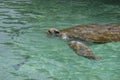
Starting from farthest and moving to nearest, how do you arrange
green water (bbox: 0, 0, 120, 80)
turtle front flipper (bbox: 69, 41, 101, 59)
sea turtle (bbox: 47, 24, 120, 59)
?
1. sea turtle (bbox: 47, 24, 120, 59)
2. turtle front flipper (bbox: 69, 41, 101, 59)
3. green water (bbox: 0, 0, 120, 80)

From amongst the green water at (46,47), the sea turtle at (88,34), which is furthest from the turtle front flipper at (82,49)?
the green water at (46,47)

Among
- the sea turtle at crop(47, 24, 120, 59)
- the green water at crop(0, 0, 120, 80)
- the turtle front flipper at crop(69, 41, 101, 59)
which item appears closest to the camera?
the green water at crop(0, 0, 120, 80)

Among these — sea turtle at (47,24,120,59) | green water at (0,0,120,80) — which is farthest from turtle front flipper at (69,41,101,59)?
green water at (0,0,120,80)

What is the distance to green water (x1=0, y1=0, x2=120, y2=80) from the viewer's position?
323 inches

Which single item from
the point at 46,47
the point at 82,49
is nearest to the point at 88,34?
the point at 82,49

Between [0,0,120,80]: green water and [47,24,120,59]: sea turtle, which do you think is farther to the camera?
[47,24,120,59]: sea turtle

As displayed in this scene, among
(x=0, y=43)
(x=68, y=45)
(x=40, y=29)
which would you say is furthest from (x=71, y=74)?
(x=40, y=29)

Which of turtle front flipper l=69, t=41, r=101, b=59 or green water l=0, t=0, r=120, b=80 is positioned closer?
green water l=0, t=0, r=120, b=80

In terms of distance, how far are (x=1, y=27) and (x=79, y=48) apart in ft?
11.6

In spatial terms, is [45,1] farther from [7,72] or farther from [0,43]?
[7,72]

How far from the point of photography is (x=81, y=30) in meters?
11.1

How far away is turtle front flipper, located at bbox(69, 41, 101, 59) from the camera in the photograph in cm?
931

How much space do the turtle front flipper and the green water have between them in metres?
0.15

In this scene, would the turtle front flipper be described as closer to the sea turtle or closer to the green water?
the sea turtle
